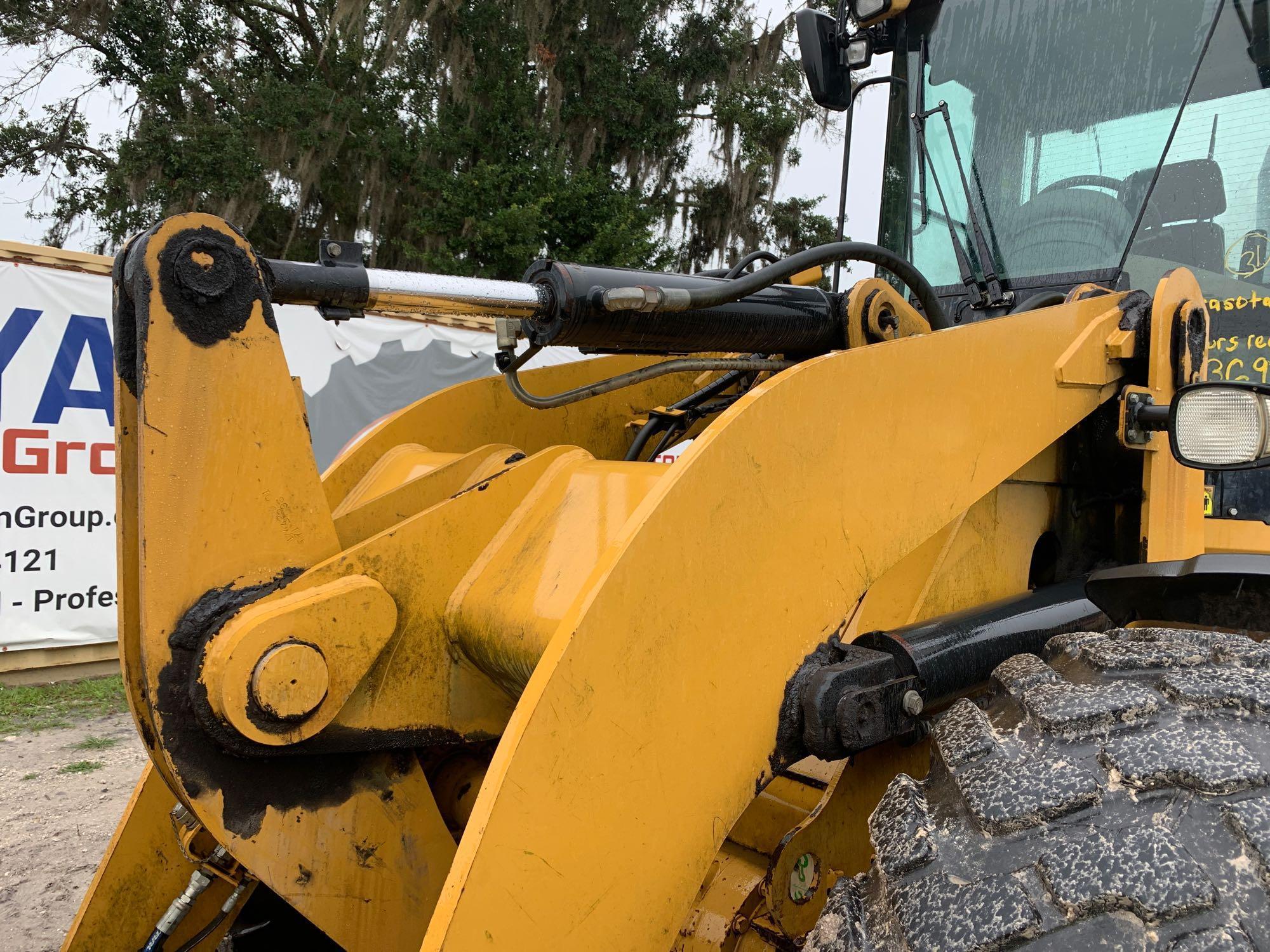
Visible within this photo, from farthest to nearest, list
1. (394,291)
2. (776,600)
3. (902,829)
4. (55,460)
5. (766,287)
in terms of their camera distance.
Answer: (55,460) → (766,287) → (394,291) → (776,600) → (902,829)

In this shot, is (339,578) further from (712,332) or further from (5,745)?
(5,745)

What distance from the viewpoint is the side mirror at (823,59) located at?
10.2 feet

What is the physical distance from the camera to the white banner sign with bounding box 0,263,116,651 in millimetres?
7031

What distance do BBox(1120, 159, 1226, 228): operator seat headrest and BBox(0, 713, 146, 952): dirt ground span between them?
14.1 feet

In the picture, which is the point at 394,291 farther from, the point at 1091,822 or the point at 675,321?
the point at 1091,822

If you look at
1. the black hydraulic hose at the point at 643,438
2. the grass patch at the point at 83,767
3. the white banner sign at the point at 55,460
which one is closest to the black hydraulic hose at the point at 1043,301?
the black hydraulic hose at the point at 643,438

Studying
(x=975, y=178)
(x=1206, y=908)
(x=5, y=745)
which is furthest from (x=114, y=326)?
(x=5, y=745)

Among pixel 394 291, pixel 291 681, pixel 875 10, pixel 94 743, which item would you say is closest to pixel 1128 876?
pixel 291 681

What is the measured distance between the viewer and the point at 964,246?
9.08ft

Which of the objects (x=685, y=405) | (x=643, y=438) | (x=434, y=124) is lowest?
(x=643, y=438)

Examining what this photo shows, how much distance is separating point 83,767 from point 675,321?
5.16 metres

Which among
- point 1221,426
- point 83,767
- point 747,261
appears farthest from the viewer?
point 83,767

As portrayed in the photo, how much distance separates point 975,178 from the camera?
2775mm

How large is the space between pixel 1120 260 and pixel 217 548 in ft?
7.33
